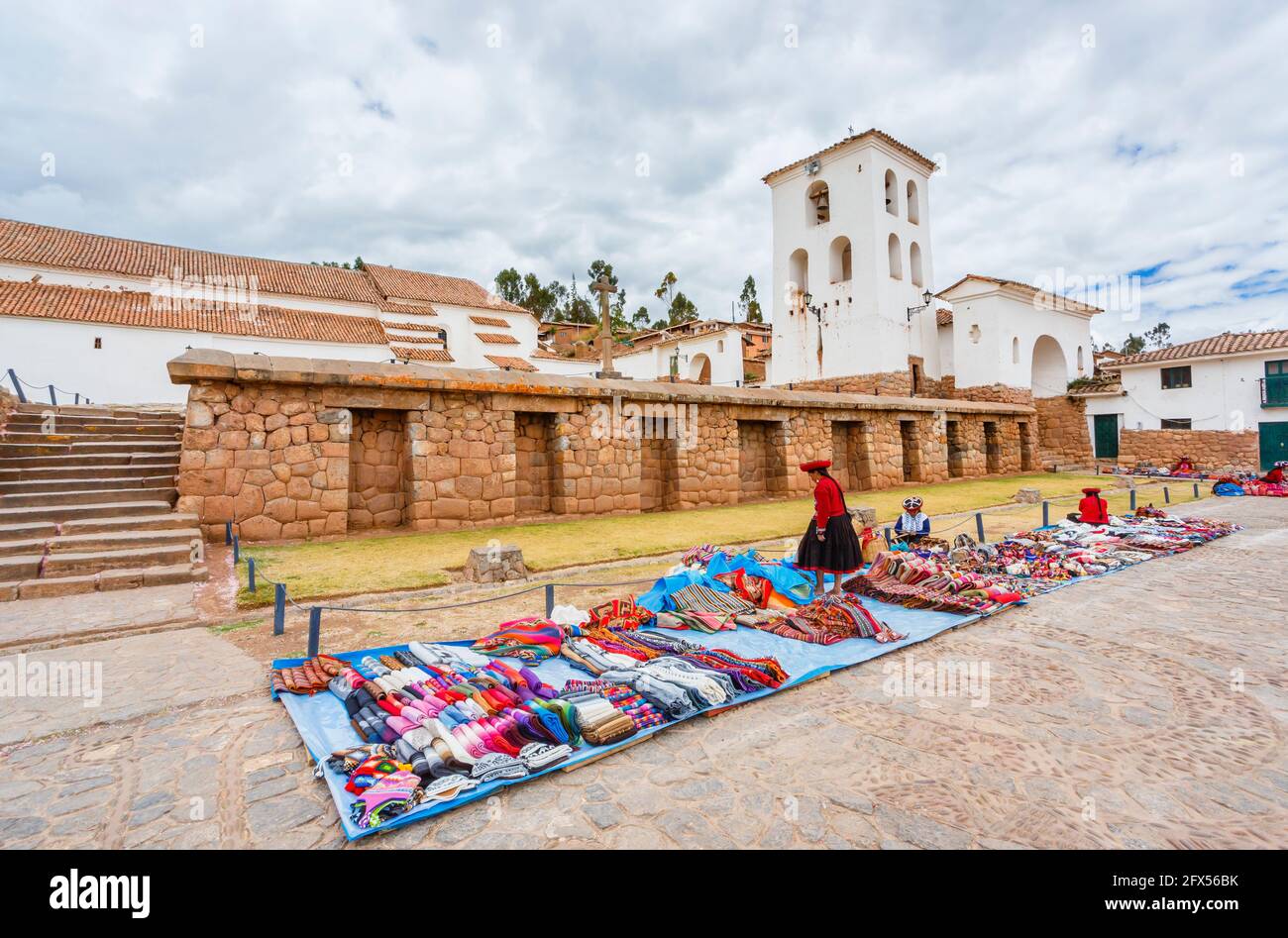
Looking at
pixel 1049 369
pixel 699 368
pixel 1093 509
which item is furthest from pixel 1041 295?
pixel 1093 509

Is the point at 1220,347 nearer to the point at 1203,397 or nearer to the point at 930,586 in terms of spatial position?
the point at 1203,397

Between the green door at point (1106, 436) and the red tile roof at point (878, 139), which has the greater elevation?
the red tile roof at point (878, 139)

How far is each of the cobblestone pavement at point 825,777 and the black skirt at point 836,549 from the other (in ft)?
6.62

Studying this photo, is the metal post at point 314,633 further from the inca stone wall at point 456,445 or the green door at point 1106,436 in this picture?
the green door at point 1106,436

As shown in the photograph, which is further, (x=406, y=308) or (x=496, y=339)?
(x=496, y=339)

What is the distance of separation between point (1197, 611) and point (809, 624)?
4.00m

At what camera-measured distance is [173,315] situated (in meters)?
24.1

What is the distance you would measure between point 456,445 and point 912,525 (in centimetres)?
763

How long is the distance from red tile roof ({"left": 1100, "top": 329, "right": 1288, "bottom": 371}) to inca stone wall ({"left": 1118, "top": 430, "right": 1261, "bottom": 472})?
128 inches

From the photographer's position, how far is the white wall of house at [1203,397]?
2344cm

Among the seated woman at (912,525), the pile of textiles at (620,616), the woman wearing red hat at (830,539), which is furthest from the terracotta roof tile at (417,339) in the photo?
the woman wearing red hat at (830,539)

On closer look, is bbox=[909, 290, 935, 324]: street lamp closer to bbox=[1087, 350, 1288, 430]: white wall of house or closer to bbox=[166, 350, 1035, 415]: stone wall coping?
bbox=[1087, 350, 1288, 430]: white wall of house
